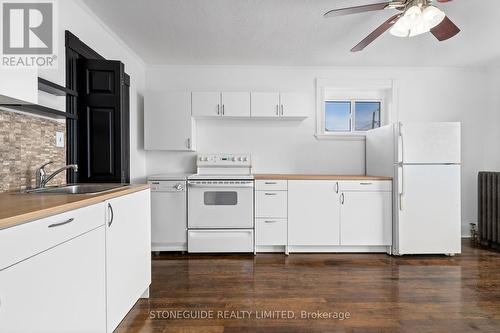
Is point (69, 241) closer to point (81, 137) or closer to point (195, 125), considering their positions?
point (81, 137)

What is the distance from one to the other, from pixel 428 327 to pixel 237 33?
292cm

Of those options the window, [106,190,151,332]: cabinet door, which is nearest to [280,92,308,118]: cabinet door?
the window

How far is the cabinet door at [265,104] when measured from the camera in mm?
3645

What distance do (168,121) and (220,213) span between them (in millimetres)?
1341

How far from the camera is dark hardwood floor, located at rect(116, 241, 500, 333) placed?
186 centimetres

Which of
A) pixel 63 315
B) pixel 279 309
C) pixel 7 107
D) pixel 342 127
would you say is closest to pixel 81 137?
pixel 7 107

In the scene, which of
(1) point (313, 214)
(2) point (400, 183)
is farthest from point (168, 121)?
(2) point (400, 183)

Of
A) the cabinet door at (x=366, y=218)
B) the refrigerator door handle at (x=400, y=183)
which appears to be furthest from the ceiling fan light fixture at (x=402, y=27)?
the cabinet door at (x=366, y=218)

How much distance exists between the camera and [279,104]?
144 inches

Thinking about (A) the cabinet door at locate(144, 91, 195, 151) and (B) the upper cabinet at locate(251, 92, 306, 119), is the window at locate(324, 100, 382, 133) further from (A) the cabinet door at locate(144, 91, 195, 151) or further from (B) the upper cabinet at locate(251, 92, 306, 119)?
(A) the cabinet door at locate(144, 91, 195, 151)

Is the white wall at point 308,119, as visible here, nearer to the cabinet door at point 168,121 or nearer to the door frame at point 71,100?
the cabinet door at point 168,121

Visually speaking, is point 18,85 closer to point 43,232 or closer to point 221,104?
point 43,232

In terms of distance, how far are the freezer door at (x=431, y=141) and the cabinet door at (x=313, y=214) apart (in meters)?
0.90

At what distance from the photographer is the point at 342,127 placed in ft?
13.4
